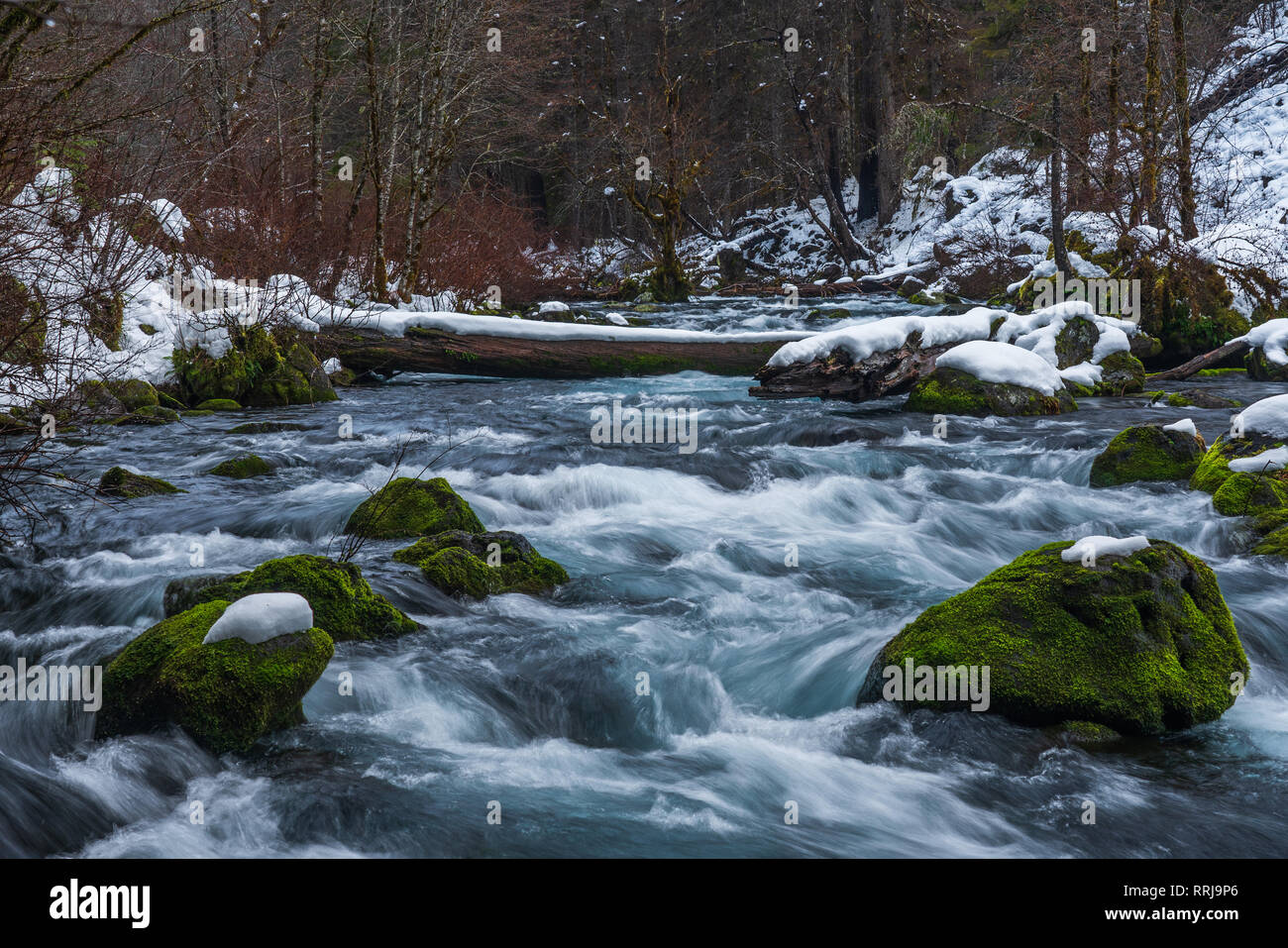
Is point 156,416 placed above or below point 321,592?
above

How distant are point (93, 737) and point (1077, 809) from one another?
3.95 metres

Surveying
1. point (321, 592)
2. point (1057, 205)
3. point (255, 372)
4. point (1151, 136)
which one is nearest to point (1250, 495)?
point (321, 592)

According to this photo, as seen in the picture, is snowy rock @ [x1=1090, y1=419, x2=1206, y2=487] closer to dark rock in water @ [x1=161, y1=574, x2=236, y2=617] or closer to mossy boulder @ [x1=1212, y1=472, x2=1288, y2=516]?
mossy boulder @ [x1=1212, y1=472, x2=1288, y2=516]

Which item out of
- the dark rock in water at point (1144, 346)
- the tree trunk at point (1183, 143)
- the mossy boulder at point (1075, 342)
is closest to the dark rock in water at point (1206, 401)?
the mossy boulder at point (1075, 342)

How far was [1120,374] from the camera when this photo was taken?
12.9 m

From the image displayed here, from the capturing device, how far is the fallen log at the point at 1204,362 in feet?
44.1

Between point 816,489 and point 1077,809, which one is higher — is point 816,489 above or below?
above

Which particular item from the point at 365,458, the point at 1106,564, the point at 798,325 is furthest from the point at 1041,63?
the point at 1106,564

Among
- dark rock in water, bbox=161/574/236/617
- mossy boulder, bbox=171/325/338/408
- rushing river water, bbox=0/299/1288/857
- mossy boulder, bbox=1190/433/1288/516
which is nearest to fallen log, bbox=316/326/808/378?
mossy boulder, bbox=171/325/338/408

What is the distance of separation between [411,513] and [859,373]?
672cm

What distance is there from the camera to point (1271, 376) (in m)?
13.0

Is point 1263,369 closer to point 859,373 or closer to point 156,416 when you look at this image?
point 859,373

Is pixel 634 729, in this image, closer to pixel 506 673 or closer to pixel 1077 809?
pixel 506 673

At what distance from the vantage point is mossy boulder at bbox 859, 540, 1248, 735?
4.35 metres
